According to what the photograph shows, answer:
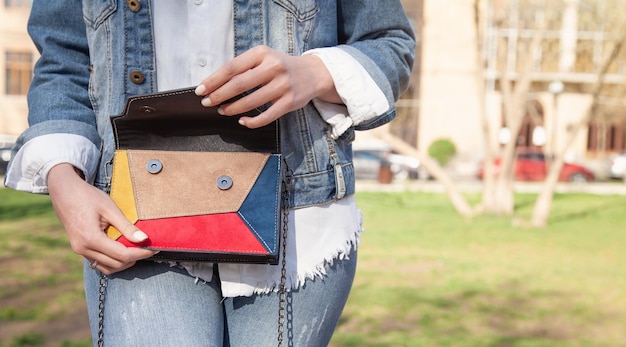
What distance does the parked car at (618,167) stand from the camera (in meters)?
34.3

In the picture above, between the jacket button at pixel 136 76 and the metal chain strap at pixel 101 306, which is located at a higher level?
the jacket button at pixel 136 76

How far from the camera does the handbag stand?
1261 mm

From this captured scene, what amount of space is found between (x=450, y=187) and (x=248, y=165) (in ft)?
51.1

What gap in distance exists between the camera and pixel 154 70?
4.62ft

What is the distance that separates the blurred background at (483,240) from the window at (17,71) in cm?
896

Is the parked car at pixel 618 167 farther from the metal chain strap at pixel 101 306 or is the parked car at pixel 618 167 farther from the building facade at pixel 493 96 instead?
the metal chain strap at pixel 101 306

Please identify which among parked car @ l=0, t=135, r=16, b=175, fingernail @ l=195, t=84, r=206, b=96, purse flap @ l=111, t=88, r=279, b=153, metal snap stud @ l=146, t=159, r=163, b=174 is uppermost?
fingernail @ l=195, t=84, r=206, b=96

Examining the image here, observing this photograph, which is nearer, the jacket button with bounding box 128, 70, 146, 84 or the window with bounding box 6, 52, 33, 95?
the jacket button with bounding box 128, 70, 146, 84

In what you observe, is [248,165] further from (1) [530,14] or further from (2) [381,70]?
(1) [530,14]

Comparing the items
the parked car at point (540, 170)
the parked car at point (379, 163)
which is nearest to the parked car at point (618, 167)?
the parked car at point (540, 170)

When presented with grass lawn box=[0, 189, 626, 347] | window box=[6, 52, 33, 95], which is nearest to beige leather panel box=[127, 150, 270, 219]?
grass lawn box=[0, 189, 626, 347]

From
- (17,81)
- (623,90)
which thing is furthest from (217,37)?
(17,81)

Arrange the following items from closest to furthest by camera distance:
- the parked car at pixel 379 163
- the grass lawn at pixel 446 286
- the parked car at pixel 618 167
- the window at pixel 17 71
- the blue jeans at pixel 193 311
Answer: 1. the blue jeans at pixel 193 311
2. the grass lawn at pixel 446 286
3. the parked car at pixel 379 163
4. the parked car at pixel 618 167
5. the window at pixel 17 71

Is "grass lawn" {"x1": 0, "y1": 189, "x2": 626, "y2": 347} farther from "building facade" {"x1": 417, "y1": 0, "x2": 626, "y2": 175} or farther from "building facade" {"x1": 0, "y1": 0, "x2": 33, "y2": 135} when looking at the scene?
"building facade" {"x1": 0, "y1": 0, "x2": 33, "y2": 135}
